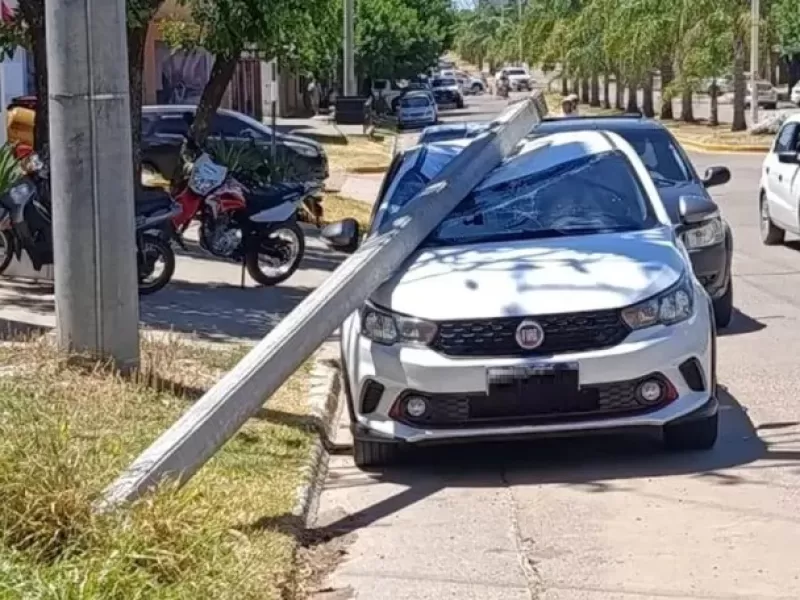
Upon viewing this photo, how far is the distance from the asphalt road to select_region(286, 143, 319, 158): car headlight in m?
17.3

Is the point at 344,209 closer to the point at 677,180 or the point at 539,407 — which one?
the point at 677,180

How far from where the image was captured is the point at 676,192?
12.7 meters

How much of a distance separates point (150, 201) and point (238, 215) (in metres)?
1.22

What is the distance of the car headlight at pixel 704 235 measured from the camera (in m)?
12.0

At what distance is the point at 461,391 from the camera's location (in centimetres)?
778

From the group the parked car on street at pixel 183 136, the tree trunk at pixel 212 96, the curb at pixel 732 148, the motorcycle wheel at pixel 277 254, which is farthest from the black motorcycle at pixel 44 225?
the curb at pixel 732 148

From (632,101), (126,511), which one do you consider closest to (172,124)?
(126,511)

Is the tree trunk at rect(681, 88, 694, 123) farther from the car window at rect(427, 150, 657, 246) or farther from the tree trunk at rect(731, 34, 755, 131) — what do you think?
the car window at rect(427, 150, 657, 246)

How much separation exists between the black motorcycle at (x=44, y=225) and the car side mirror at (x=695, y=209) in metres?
4.59

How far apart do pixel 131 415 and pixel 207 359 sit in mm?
2164

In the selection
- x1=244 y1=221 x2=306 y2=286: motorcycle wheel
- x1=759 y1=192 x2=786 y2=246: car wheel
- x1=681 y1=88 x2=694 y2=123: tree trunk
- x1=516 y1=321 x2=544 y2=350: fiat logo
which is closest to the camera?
x1=516 y1=321 x2=544 y2=350: fiat logo

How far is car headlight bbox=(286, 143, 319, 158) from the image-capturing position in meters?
26.5

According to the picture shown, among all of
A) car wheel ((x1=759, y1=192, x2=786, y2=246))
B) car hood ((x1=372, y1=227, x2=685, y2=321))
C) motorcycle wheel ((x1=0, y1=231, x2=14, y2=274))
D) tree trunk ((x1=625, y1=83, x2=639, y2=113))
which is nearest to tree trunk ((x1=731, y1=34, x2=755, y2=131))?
tree trunk ((x1=625, y1=83, x2=639, y2=113))

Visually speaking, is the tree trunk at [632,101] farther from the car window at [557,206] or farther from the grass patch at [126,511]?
the grass patch at [126,511]
